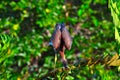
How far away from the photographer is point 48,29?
14.2 feet

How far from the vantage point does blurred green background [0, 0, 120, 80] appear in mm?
4113

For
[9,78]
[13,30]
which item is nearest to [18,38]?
[13,30]

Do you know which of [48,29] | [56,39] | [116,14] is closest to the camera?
[116,14]

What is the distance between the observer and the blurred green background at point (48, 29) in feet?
13.5

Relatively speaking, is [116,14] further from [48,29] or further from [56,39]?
[48,29]

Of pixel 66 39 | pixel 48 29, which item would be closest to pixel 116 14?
pixel 66 39

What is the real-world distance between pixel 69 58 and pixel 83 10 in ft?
2.40

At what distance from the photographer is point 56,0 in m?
4.39

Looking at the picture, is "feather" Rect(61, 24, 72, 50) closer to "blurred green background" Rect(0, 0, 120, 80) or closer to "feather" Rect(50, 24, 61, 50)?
"feather" Rect(50, 24, 61, 50)

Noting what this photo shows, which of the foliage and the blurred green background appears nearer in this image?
the foliage

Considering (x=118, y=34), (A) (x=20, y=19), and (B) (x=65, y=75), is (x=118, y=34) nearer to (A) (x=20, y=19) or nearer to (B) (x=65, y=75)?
(B) (x=65, y=75)

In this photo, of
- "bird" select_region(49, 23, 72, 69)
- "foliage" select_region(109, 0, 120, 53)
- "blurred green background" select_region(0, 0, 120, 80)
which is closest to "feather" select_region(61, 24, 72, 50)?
"bird" select_region(49, 23, 72, 69)

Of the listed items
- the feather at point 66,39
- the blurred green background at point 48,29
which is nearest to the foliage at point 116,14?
the feather at point 66,39

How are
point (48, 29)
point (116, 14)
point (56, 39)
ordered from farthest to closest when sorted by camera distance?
point (48, 29) → point (56, 39) → point (116, 14)
